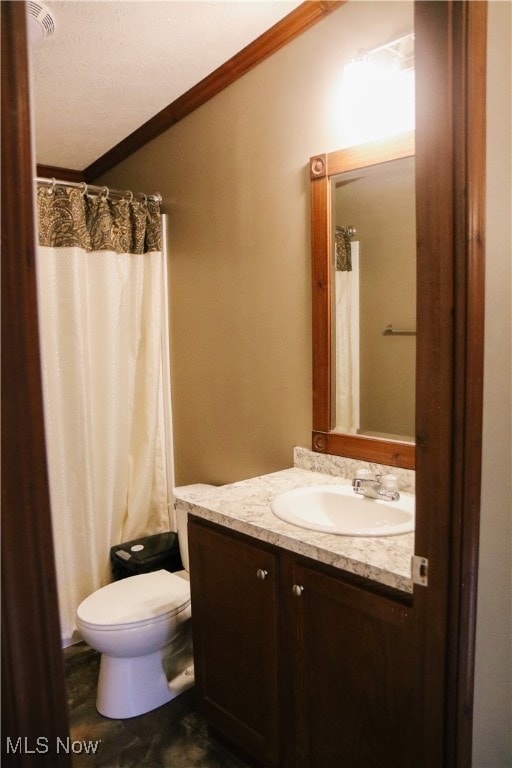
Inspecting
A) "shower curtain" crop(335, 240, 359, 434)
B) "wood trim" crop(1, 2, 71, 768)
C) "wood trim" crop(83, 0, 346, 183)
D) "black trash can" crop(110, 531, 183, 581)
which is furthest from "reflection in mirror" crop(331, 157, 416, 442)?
"wood trim" crop(1, 2, 71, 768)

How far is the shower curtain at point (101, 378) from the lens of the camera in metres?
2.54

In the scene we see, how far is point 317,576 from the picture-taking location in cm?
135

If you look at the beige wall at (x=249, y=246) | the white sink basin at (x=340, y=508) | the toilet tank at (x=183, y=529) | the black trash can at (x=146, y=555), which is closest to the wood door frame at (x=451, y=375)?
the white sink basin at (x=340, y=508)

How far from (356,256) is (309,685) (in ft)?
4.41

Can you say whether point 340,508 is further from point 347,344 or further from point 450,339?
point 450,339

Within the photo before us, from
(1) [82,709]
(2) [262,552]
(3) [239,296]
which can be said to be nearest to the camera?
(2) [262,552]

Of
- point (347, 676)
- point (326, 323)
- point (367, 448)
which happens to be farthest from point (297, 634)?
point (326, 323)

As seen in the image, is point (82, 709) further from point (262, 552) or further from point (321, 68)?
point (321, 68)

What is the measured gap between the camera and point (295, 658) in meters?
1.43

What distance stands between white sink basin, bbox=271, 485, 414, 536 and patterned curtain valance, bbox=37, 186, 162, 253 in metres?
1.65

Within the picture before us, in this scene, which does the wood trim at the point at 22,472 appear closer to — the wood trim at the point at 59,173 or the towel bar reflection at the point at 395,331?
the towel bar reflection at the point at 395,331

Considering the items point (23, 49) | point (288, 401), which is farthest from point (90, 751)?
point (23, 49)

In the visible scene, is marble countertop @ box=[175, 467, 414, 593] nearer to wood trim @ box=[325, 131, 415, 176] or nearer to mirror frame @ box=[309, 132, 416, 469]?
mirror frame @ box=[309, 132, 416, 469]

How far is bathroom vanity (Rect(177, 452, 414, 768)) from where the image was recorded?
3.96ft
